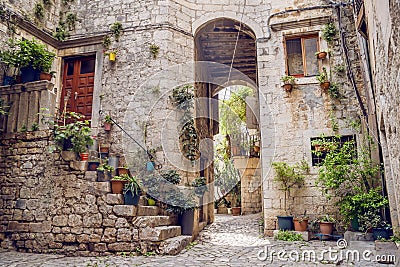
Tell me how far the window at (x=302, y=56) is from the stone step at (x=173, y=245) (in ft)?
14.0

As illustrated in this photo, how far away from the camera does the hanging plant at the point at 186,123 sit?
22.1ft

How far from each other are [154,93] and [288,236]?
3.85 m

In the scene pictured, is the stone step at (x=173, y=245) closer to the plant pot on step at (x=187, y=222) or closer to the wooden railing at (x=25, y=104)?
the plant pot on step at (x=187, y=222)

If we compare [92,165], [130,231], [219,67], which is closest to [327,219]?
[130,231]

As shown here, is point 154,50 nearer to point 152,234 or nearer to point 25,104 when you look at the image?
point 25,104

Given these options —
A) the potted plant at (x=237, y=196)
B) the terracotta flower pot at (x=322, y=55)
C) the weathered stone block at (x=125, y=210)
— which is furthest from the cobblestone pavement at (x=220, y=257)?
the potted plant at (x=237, y=196)

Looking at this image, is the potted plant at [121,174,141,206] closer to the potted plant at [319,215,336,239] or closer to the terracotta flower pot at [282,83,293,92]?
the potted plant at [319,215,336,239]

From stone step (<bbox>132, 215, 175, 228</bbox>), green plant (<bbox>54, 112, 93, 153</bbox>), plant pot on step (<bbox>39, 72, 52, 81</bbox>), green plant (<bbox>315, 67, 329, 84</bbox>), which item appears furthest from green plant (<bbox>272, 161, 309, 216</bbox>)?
plant pot on step (<bbox>39, 72, 52, 81</bbox>)

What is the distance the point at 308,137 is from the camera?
674cm

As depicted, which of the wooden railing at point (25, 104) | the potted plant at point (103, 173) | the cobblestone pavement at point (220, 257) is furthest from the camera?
the wooden railing at point (25, 104)

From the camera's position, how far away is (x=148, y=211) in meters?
5.36

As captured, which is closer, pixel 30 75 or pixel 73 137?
pixel 73 137

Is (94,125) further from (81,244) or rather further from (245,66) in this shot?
(245,66)

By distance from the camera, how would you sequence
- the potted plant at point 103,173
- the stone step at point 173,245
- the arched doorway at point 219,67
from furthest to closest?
the arched doorway at point 219,67 < the potted plant at point 103,173 < the stone step at point 173,245
